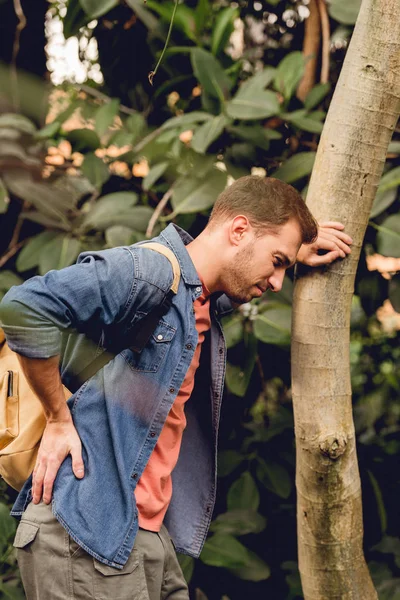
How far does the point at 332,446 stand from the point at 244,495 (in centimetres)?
88

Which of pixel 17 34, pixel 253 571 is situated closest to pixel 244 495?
pixel 253 571

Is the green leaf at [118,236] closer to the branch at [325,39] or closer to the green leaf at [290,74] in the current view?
the green leaf at [290,74]

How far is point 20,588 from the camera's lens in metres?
2.47

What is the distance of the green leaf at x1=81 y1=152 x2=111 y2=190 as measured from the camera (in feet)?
8.52

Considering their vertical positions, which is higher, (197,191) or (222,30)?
(222,30)

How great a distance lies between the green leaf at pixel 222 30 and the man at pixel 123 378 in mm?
947

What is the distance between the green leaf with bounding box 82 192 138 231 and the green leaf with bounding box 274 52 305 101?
59 centimetres

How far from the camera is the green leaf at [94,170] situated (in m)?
2.60

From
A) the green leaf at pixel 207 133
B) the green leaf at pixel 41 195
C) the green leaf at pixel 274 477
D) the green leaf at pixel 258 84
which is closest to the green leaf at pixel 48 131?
the green leaf at pixel 41 195

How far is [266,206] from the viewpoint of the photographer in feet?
5.74

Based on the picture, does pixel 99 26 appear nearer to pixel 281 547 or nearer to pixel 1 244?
pixel 1 244

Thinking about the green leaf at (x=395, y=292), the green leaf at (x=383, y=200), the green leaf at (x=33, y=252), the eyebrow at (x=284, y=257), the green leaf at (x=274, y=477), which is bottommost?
the green leaf at (x=274, y=477)

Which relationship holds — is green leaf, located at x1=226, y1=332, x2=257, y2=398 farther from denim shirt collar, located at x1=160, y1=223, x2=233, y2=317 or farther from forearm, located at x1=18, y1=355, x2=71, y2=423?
forearm, located at x1=18, y1=355, x2=71, y2=423

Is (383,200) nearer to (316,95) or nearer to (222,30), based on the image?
(316,95)
